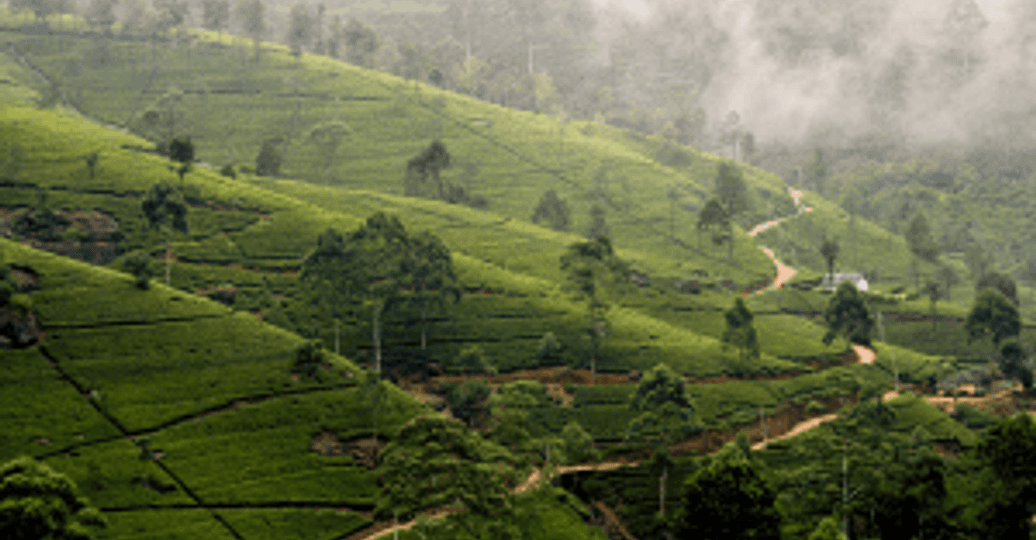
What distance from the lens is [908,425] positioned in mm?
94938

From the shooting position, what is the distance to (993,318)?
392 feet

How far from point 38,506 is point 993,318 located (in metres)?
131

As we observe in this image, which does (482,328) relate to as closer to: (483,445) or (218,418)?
(218,418)

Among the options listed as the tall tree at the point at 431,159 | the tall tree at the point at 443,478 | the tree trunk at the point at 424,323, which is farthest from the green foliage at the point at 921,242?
the tall tree at the point at 443,478

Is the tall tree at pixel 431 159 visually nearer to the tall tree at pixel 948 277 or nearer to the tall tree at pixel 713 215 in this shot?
the tall tree at pixel 713 215

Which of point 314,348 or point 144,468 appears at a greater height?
point 314,348

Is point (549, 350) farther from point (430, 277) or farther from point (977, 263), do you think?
point (977, 263)

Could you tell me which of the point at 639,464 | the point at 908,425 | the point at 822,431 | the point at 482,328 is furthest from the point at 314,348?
the point at 908,425

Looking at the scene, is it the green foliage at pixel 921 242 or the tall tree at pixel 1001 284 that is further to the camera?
the green foliage at pixel 921 242

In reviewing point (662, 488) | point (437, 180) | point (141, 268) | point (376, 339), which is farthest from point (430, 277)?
point (437, 180)

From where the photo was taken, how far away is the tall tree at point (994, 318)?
119m

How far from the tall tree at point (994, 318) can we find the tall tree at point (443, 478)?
10240cm

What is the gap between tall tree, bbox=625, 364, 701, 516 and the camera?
8069 cm

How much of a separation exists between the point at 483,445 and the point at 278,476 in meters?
21.3
